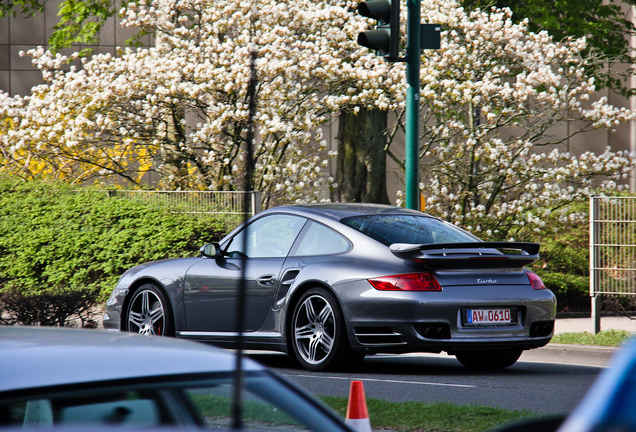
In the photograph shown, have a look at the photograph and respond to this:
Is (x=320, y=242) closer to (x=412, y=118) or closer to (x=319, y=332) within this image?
(x=319, y=332)

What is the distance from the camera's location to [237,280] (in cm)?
847

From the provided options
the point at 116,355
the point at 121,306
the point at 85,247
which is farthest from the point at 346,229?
the point at 85,247

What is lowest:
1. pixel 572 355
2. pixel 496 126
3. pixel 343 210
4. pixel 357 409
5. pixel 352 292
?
pixel 572 355

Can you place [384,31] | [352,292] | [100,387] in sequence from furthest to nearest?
[384,31]
[352,292]
[100,387]

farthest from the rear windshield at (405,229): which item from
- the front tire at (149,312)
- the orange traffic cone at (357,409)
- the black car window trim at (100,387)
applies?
the black car window trim at (100,387)

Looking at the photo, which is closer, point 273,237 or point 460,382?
point 460,382

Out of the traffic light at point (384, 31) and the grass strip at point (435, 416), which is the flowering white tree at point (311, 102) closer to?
the traffic light at point (384, 31)

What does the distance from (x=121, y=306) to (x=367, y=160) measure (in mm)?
8265

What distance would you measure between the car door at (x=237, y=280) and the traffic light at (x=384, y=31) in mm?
2751

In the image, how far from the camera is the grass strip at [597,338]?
10125 millimetres

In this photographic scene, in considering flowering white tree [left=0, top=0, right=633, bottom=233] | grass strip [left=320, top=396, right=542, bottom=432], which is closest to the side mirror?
grass strip [left=320, top=396, right=542, bottom=432]

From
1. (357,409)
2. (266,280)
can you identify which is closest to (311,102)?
(266,280)

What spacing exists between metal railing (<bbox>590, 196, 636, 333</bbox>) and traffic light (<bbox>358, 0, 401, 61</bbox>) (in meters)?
3.24

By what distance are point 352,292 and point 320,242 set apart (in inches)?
30.5
